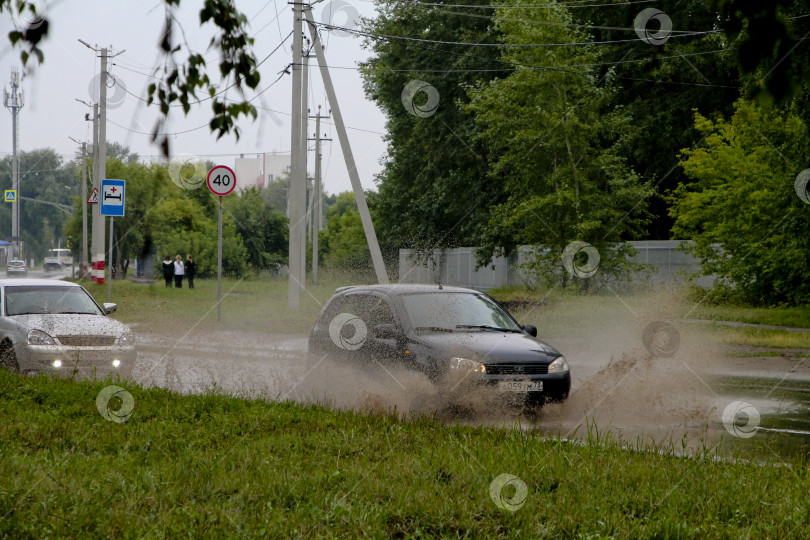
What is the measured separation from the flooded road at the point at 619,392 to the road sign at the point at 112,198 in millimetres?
5824

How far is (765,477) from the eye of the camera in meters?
6.08

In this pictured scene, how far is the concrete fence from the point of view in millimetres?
34656

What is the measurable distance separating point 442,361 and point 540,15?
22583 mm

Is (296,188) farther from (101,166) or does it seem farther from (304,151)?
(101,166)

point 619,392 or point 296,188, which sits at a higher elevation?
point 296,188

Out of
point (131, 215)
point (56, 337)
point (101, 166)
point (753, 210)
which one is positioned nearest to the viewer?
point (56, 337)

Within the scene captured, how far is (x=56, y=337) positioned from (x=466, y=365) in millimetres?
6316

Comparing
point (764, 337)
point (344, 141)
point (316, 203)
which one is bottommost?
point (764, 337)

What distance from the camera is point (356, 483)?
18.2ft

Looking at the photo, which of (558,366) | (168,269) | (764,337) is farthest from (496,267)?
(558,366)

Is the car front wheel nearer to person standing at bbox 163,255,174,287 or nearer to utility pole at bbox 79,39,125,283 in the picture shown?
utility pole at bbox 79,39,125,283

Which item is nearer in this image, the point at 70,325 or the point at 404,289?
the point at 404,289

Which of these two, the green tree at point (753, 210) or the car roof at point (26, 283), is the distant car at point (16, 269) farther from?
the car roof at point (26, 283)

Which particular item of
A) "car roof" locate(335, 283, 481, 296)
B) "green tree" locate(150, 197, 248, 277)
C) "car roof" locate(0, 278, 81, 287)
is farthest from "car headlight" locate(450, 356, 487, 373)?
"green tree" locate(150, 197, 248, 277)
